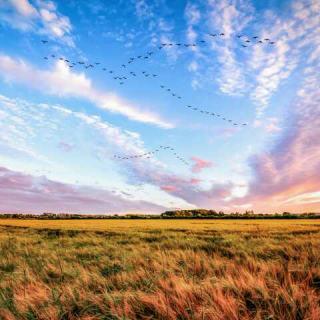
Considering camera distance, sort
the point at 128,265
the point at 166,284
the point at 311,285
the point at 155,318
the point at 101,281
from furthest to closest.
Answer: the point at 128,265, the point at 101,281, the point at 311,285, the point at 166,284, the point at 155,318

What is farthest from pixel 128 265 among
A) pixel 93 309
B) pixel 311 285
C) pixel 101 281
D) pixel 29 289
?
pixel 311 285

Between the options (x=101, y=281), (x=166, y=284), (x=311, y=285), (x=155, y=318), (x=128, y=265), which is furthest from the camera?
(x=128, y=265)

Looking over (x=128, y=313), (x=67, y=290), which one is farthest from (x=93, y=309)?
(x=67, y=290)

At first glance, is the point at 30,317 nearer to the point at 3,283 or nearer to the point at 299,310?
the point at 3,283

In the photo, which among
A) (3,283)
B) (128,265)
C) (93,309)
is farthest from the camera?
(128,265)

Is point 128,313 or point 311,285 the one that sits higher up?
point 311,285

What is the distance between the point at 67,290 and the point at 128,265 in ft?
5.98

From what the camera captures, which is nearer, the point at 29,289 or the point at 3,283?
the point at 29,289

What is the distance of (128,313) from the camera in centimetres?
269

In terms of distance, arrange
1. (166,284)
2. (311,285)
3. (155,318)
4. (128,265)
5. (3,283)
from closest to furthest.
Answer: (155,318) → (166,284) → (311,285) → (3,283) → (128,265)

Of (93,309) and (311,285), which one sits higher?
(311,285)

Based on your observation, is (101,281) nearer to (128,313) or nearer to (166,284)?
(166,284)

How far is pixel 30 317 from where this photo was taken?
272 centimetres

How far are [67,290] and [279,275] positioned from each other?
115 inches
